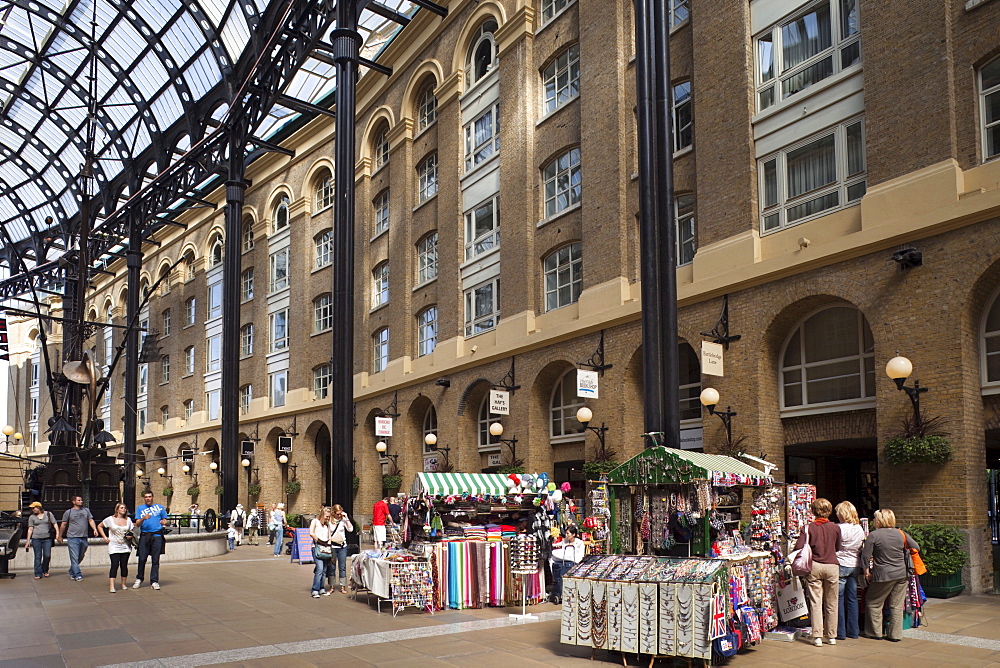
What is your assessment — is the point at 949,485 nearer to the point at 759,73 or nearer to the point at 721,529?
the point at 721,529

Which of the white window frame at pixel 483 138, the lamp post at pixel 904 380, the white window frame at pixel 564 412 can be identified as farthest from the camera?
the white window frame at pixel 483 138

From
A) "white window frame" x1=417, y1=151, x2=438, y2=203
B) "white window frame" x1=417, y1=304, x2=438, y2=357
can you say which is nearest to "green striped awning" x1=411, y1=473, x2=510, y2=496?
"white window frame" x1=417, y1=304, x2=438, y2=357

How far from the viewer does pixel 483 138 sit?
2830cm

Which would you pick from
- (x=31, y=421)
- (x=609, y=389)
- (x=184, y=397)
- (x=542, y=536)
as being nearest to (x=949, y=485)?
(x=542, y=536)

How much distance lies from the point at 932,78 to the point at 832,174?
8.67ft

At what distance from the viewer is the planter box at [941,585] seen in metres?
13.3

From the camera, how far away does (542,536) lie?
14.4 metres

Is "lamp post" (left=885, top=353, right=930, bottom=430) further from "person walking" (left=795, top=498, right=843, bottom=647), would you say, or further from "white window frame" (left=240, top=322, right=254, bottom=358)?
"white window frame" (left=240, top=322, right=254, bottom=358)

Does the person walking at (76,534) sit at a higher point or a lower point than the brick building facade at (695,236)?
lower

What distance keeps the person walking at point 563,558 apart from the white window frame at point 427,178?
19.1m

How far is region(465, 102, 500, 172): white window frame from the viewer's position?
27.5 metres

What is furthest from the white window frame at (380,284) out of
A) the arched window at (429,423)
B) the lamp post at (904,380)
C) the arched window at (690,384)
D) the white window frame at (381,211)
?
the lamp post at (904,380)

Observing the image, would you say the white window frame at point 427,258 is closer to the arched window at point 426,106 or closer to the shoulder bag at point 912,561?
the arched window at point 426,106

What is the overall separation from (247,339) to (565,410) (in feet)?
83.7
